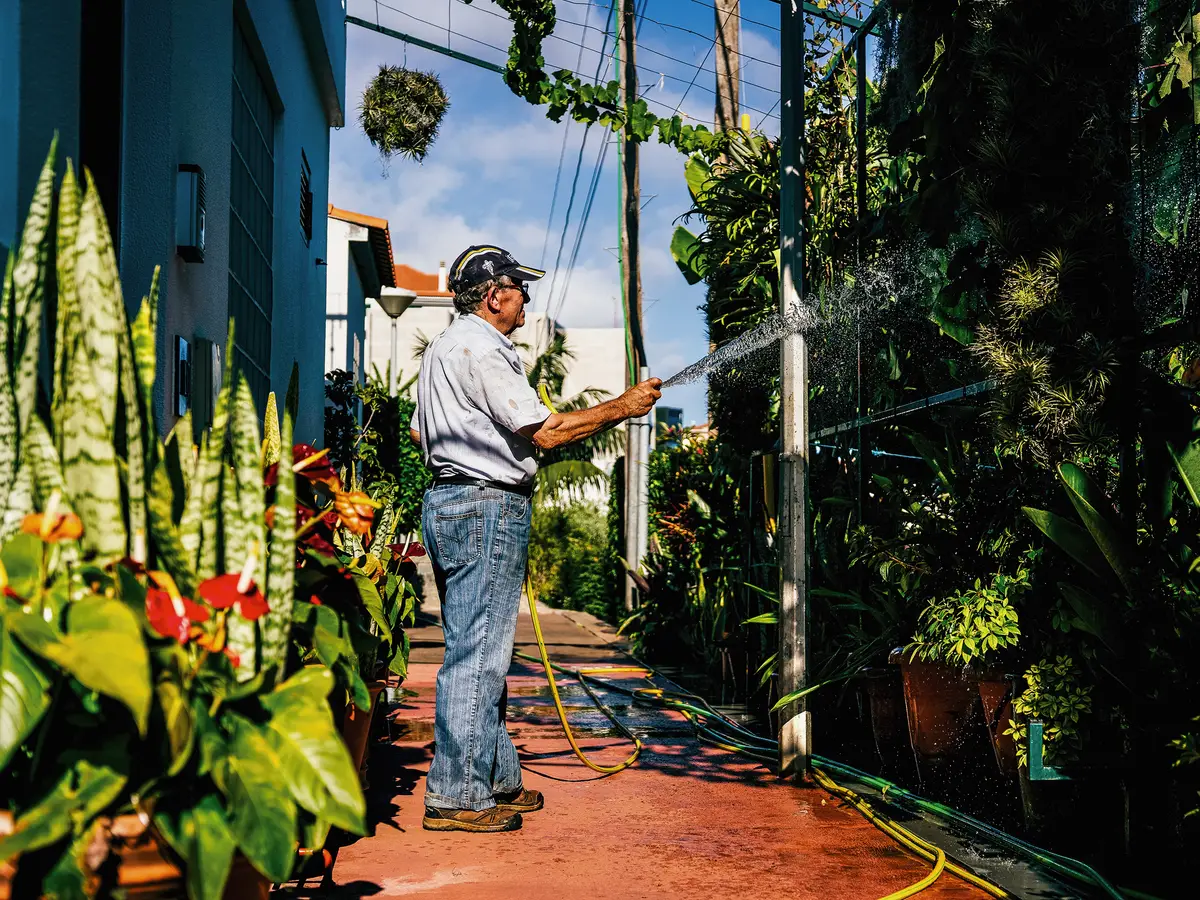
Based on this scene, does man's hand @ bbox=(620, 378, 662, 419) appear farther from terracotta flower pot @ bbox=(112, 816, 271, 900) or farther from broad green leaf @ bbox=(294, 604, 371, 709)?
terracotta flower pot @ bbox=(112, 816, 271, 900)

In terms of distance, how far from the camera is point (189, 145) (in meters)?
4.53

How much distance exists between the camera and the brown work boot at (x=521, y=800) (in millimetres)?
4070

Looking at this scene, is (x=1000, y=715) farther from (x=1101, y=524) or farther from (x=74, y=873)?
(x=74, y=873)

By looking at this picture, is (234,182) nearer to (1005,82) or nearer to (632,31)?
(1005,82)

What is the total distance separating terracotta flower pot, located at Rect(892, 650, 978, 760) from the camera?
4336 millimetres

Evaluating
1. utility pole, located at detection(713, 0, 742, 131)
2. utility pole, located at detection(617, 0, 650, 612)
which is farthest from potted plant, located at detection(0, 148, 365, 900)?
utility pole, located at detection(617, 0, 650, 612)

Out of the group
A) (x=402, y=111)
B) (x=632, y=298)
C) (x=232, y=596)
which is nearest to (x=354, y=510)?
(x=232, y=596)

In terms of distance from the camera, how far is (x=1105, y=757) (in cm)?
343

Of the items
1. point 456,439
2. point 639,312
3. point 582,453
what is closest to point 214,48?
point 456,439

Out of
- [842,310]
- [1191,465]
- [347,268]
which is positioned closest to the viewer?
[1191,465]

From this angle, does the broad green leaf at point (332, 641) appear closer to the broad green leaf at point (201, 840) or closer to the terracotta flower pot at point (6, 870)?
the broad green leaf at point (201, 840)

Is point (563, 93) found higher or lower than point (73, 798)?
higher

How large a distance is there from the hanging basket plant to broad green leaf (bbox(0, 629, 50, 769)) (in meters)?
10.0

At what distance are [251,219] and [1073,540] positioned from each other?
17.0 feet
